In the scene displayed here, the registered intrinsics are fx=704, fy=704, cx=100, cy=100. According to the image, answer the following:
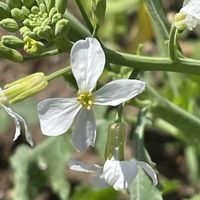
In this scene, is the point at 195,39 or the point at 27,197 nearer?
the point at 27,197

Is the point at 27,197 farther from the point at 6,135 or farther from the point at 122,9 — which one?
the point at 122,9

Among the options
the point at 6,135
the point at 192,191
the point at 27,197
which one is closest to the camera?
the point at 27,197

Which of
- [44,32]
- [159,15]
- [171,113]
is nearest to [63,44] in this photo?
[44,32]

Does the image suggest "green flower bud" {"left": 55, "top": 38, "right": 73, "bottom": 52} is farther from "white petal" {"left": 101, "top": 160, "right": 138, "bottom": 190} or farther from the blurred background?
the blurred background

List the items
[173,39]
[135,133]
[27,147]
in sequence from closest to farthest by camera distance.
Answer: [173,39]
[135,133]
[27,147]

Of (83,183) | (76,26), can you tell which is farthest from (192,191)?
(76,26)

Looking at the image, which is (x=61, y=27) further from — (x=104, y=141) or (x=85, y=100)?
(x=104, y=141)

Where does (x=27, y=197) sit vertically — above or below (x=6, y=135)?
above

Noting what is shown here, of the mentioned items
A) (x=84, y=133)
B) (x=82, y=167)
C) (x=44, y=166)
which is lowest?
(x=44, y=166)
